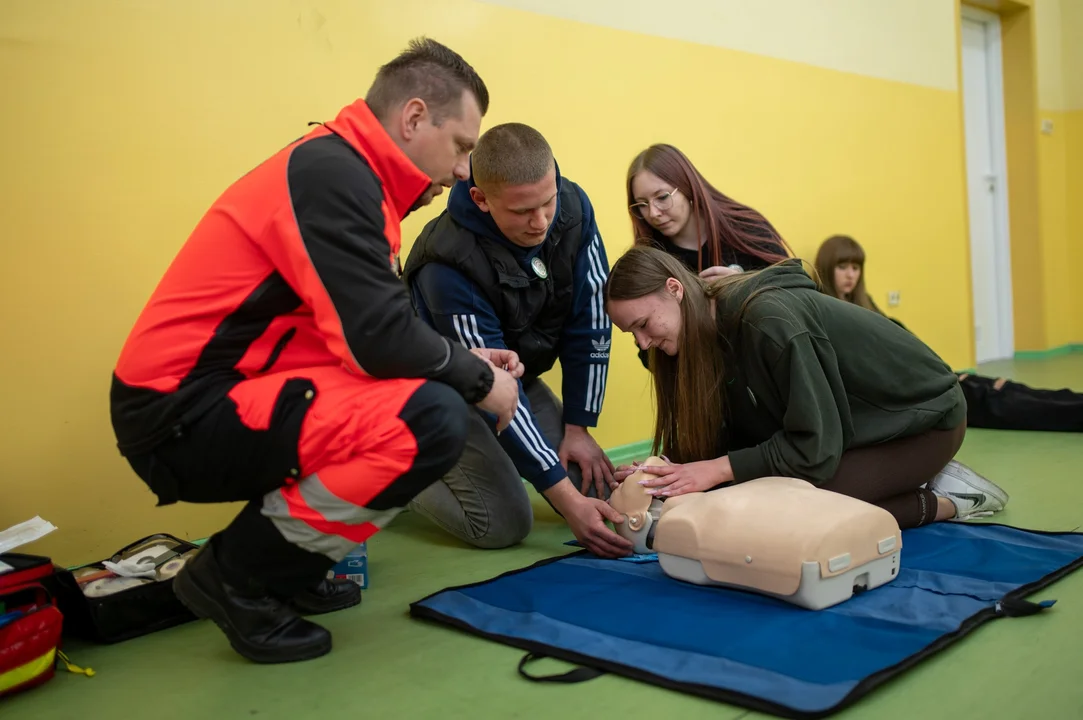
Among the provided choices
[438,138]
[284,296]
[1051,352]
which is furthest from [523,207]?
[1051,352]

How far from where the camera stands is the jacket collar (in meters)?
1.72

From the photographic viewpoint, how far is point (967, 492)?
7.82 feet

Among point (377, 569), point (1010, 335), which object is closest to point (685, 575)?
point (377, 569)

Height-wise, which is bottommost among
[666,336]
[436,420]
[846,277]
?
[436,420]

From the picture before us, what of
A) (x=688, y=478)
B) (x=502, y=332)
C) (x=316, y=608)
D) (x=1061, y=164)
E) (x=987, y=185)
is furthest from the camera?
(x=1061, y=164)

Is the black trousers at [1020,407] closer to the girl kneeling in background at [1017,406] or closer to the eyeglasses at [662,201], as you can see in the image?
the girl kneeling in background at [1017,406]

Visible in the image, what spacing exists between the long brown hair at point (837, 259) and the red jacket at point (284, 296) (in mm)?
3127

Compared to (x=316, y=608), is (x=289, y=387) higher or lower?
higher

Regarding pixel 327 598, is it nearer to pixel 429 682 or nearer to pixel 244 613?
pixel 244 613

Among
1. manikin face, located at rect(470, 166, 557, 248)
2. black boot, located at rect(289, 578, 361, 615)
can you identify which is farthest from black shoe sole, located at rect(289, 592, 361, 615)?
manikin face, located at rect(470, 166, 557, 248)

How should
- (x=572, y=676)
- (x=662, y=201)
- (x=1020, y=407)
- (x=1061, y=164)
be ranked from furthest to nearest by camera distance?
1. (x=1061, y=164)
2. (x=1020, y=407)
3. (x=662, y=201)
4. (x=572, y=676)

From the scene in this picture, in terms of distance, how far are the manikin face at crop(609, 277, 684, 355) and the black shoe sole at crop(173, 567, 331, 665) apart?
3.32 ft

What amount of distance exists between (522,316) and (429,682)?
1.17 meters

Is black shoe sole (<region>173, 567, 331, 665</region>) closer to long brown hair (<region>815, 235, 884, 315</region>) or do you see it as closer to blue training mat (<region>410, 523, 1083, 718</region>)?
blue training mat (<region>410, 523, 1083, 718</region>)
